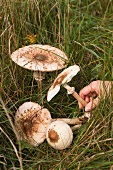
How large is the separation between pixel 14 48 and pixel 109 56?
0.95m

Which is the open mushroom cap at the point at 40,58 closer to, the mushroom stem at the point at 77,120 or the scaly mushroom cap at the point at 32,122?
the scaly mushroom cap at the point at 32,122

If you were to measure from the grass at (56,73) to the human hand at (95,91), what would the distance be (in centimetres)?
7

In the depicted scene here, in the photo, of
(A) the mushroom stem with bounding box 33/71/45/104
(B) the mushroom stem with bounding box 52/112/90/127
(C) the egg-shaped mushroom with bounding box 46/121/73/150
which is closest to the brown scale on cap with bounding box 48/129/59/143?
(C) the egg-shaped mushroom with bounding box 46/121/73/150

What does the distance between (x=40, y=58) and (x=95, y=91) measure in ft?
1.85

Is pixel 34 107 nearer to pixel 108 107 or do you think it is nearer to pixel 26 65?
pixel 26 65

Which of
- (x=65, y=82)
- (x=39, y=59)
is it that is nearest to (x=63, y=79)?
(x=65, y=82)

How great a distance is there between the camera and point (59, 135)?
271 centimetres

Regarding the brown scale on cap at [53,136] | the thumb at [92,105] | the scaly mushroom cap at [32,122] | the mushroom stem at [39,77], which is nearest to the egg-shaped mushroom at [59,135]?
the brown scale on cap at [53,136]

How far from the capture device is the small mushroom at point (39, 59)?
294 cm

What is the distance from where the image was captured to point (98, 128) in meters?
2.76

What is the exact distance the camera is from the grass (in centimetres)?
268

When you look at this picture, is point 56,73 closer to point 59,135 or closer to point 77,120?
point 77,120

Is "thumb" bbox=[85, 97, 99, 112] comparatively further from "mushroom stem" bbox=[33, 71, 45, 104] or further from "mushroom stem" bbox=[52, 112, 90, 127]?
"mushroom stem" bbox=[33, 71, 45, 104]

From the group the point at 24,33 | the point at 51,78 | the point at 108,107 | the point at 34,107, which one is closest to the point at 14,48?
the point at 24,33
